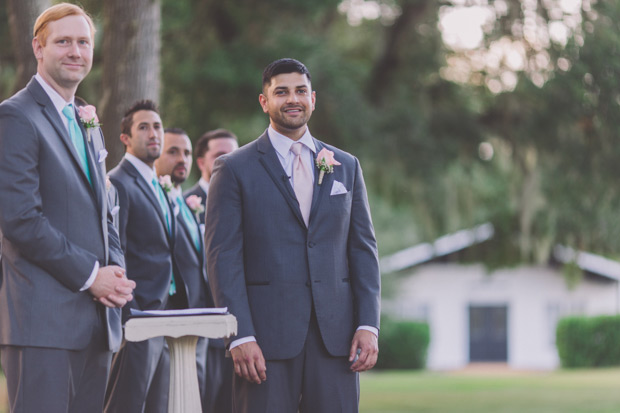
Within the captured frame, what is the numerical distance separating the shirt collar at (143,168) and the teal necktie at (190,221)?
541 millimetres

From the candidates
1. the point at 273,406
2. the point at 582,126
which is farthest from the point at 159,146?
the point at 582,126

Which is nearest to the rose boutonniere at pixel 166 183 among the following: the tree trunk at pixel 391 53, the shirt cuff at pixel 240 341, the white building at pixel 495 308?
the shirt cuff at pixel 240 341

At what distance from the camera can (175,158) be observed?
643 cm

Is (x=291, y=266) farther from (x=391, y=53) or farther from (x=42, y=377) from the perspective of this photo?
(x=391, y=53)

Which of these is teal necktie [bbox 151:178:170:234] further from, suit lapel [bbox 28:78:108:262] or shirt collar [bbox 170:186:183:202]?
suit lapel [bbox 28:78:108:262]

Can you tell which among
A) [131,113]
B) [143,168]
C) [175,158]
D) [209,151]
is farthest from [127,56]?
[143,168]

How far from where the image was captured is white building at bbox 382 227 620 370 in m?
41.4

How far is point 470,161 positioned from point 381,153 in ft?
4.65

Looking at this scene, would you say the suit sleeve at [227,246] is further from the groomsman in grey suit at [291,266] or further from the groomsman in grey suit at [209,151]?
the groomsman in grey suit at [209,151]

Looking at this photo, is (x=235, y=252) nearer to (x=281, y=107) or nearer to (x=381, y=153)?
(x=281, y=107)

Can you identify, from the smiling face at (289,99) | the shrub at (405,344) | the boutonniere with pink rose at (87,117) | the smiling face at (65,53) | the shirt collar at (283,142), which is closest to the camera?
the smiling face at (65,53)

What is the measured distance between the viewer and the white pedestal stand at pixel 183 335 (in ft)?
12.7

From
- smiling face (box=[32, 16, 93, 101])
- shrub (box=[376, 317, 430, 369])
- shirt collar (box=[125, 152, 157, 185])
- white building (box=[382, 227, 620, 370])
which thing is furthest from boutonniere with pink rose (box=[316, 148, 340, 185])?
white building (box=[382, 227, 620, 370])

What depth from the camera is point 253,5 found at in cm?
1258
